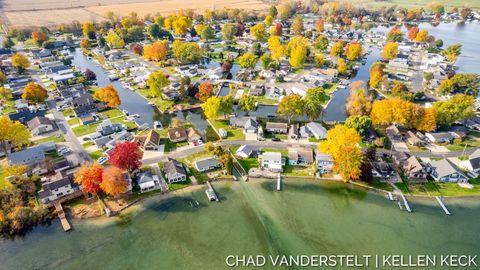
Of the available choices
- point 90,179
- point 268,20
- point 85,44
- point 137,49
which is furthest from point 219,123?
point 268,20

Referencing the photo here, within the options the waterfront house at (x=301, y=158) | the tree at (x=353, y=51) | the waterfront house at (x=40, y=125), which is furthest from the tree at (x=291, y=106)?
the tree at (x=353, y=51)

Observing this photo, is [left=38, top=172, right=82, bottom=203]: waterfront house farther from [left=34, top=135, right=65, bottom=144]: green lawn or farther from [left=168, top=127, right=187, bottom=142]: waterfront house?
[left=168, top=127, right=187, bottom=142]: waterfront house

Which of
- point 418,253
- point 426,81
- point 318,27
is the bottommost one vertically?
point 418,253

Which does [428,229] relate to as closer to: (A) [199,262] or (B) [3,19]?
(A) [199,262]

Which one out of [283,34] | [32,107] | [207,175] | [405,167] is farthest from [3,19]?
[405,167]

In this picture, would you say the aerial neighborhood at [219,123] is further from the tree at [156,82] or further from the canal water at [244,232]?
the canal water at [244,232]
